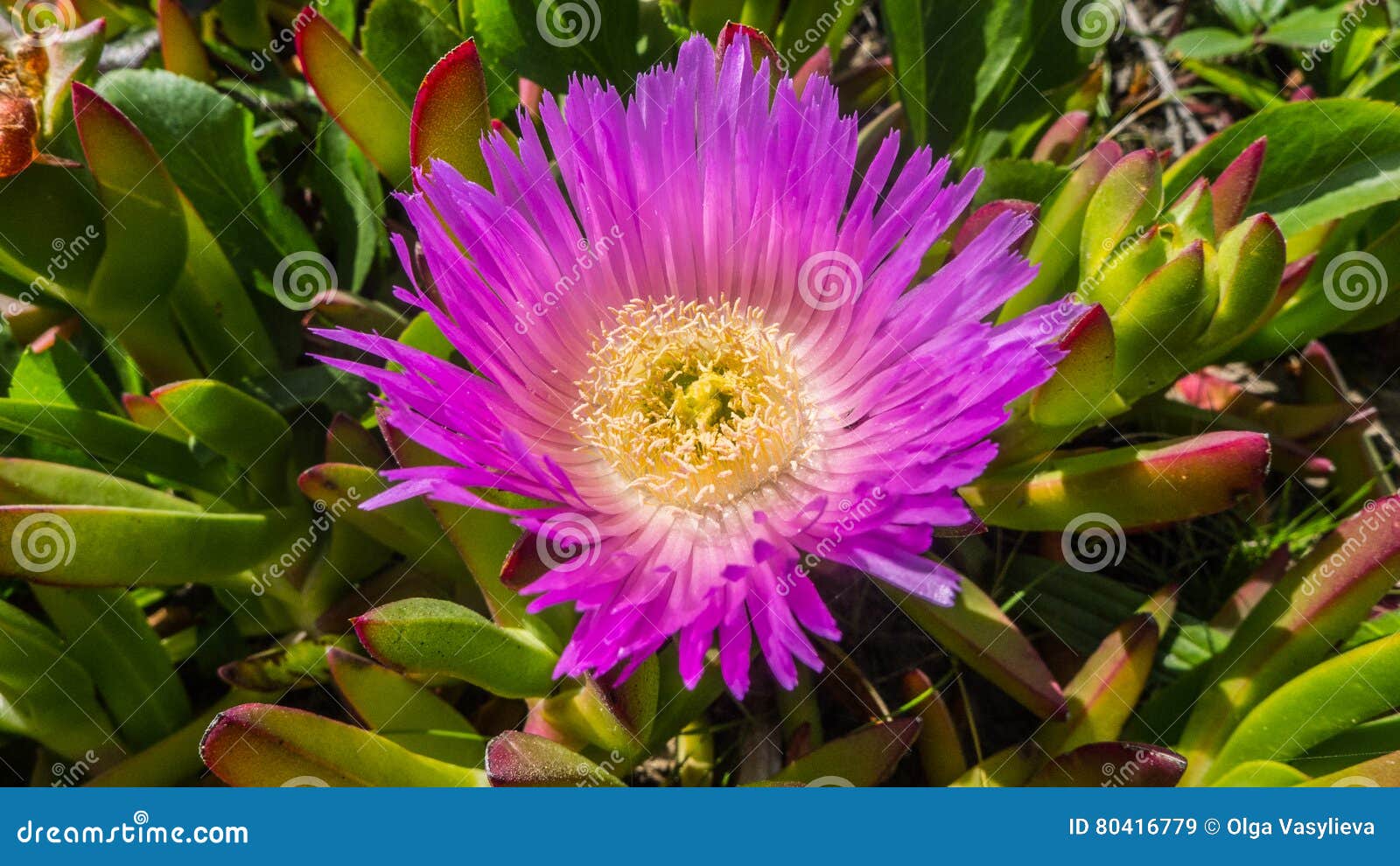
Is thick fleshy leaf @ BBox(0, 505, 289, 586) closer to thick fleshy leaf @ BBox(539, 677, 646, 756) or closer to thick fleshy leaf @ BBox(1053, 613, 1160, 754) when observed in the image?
thick fleshy leaf @ BBox(539, 677, 646, 756)

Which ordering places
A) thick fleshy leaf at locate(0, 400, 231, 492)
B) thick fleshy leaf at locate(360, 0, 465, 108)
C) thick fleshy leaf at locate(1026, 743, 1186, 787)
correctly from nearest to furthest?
thick fleshy leaf at locate(1026, 743, 1186, 787)
thick fleshy leaf at locate(0, 400, 231, 492)
thick fleshy leaf at locate(360, 0, 465, 108)

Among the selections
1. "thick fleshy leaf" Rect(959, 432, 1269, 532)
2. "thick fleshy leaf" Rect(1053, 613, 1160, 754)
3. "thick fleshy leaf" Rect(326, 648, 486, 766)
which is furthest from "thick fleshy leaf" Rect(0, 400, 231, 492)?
"thick fleshy leaf" Rect(1053, 613, 1160, 754)

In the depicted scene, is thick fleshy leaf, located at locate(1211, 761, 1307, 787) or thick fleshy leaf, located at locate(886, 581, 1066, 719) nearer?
thick fleshy leaf, located at locate(1211, 761, 1307, 787)

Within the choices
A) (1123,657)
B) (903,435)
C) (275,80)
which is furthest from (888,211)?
(275,80)

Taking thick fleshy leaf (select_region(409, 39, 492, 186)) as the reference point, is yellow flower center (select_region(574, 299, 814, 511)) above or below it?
below

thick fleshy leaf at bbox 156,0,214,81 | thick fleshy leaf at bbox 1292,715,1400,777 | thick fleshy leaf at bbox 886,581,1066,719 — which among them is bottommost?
thick fleshy leaf at bbox 1292,715,1400,777

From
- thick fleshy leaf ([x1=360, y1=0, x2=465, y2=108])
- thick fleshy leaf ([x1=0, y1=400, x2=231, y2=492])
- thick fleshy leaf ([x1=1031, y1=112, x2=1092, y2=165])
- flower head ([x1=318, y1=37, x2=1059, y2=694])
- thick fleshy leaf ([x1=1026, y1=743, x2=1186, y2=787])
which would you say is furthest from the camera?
thick fleshy leaf ([x1=1031, y1=112, x2=1092, y2=165])

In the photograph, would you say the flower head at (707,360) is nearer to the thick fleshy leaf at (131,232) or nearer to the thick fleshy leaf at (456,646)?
the thick fleshy leaf at (456,646)

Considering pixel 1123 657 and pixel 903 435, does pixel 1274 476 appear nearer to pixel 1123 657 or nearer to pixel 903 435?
pixel 1123 657

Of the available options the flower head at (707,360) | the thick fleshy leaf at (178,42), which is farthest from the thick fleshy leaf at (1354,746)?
the thick fleshy leaf at (178,42)
